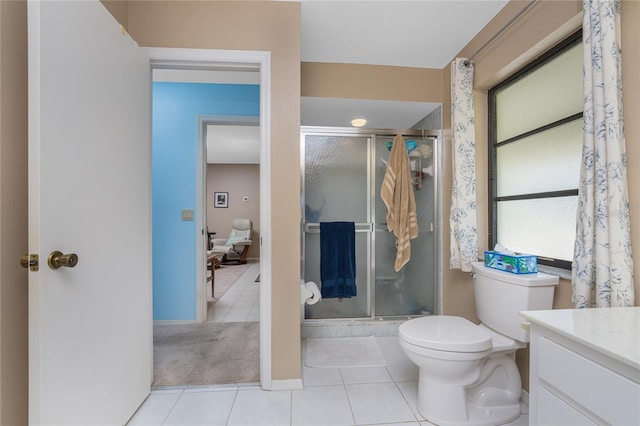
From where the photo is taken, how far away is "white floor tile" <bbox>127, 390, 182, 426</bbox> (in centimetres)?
139

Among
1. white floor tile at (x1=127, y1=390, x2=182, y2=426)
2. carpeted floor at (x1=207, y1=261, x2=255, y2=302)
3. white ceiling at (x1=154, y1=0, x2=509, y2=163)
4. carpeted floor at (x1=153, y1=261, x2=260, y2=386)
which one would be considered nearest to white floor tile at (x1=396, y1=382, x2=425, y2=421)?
carpeted floor at (x1=153, y1=261, x2=260, y2=386)

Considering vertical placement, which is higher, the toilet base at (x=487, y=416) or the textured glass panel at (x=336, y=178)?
the textured glass panel at (x=336, y=178)

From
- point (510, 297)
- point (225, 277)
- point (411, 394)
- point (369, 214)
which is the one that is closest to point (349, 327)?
point (411, 394)

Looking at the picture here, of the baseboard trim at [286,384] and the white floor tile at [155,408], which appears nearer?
the white floor tile at [155,408]

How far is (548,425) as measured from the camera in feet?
2.69

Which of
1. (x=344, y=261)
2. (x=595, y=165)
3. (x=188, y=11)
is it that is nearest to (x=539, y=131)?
(x=595, y=165)

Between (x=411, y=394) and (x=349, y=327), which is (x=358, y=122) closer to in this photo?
(x=349, y=327)

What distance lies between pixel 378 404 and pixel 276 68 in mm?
2008

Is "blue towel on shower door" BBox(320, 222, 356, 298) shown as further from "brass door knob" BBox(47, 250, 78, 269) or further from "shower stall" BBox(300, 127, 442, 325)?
"brass door knob" BBox(47, 250, 78, 269)

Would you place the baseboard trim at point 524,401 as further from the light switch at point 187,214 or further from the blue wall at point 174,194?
the light switch at point 187,214

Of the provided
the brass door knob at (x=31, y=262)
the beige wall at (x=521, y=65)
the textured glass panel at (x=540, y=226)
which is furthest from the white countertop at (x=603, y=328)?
the brass door knob at (x=31, y=262)

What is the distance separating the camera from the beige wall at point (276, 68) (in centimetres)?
161

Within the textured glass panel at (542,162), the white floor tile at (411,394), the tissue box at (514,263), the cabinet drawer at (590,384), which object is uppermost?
the textured glass panel at (542,162)

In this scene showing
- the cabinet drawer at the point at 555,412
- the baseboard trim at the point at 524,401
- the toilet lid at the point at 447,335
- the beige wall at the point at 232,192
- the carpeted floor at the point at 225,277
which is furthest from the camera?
the beige wall at the point at 232,192
